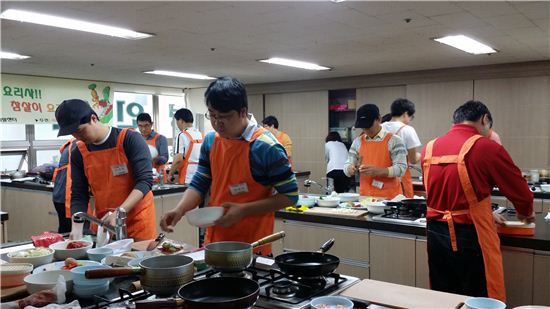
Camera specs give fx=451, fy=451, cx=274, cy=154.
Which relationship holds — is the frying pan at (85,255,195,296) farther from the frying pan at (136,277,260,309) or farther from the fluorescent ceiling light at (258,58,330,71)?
the fluorescent ceiling light at (258,58,330,71)

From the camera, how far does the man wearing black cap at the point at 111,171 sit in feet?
7.97

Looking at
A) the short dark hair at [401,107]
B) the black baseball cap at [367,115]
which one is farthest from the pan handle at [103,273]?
the short dark hair at [401,107]

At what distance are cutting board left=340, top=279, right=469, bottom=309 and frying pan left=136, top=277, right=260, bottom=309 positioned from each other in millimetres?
309

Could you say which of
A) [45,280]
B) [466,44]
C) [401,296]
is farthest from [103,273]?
[466,44]

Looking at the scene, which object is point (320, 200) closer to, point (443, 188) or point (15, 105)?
point (443, 188)

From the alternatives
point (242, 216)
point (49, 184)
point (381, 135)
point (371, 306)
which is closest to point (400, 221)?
point (381, 135)

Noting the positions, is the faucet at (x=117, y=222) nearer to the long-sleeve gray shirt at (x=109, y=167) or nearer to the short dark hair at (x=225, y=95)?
the long-sleeve gray shirt at (x=109, y=167)

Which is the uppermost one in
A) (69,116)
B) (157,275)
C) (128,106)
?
(128,106)

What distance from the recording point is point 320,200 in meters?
3.56

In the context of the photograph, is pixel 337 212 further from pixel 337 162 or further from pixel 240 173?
pixel 337 162

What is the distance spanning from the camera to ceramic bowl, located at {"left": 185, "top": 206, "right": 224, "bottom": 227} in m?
1.75

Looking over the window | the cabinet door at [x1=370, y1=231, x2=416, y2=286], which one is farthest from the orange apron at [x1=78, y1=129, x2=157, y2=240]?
the window

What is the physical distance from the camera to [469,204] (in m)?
2.35

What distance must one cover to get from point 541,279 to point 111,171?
240 cm
